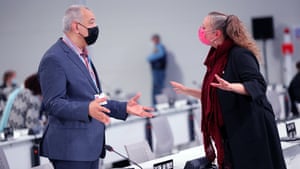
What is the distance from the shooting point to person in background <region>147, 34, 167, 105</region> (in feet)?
40.6

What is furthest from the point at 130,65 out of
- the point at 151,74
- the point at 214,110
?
the point at 214,110

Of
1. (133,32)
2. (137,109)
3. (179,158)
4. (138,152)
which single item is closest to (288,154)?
(179,158)

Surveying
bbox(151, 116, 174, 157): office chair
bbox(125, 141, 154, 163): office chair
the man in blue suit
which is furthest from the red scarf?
bbox(151, 116, 174, 157): office chair

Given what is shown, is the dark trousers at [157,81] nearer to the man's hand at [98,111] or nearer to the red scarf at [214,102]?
the red scarf at [214,102]

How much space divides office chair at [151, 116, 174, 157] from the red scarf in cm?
304

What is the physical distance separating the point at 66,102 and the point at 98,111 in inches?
8.2

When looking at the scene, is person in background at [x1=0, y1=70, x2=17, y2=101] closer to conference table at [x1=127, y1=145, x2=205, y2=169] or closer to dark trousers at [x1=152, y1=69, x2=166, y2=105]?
dark trousers at [x1=152, y1=69, x2=166, y2=105]

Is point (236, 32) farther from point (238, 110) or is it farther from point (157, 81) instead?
point (157, 81)

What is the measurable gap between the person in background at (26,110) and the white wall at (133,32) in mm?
5239

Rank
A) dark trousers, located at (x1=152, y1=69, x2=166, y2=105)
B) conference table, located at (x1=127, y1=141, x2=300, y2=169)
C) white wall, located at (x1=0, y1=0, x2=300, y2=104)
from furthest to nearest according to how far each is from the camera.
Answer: dark trousers, located at (x1=152, y1=69, x2=166, y2=105), white wall, located at (x1=0, y1=0, x2=300, y2=104), conference table, located at (x1=127, y1=141, x2=300, y2=169)

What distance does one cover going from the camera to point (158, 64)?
12.5 metres

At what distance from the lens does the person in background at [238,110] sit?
9.06 feet

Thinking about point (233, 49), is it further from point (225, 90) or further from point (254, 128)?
point (254, 128)

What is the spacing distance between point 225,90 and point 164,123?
10.9ft
